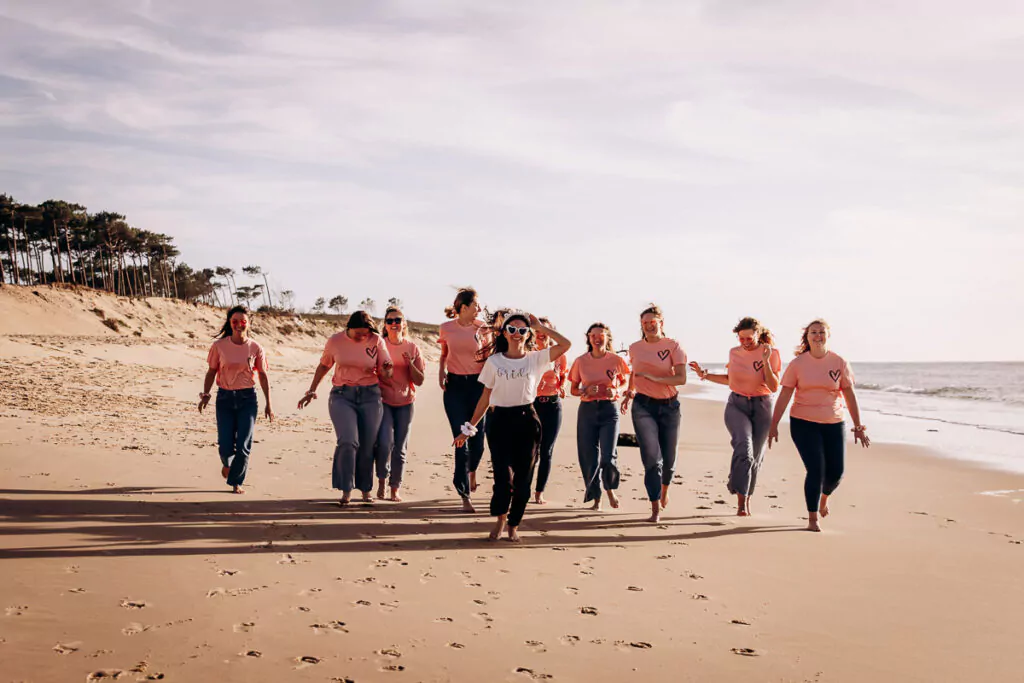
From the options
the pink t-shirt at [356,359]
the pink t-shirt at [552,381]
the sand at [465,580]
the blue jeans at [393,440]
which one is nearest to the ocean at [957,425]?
the sand at [465,580]

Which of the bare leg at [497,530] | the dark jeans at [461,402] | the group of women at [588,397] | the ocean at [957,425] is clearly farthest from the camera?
the ocean at [957,425]

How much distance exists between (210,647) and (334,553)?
1840 mm

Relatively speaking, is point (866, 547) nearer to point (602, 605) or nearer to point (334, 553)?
point (602, 605)

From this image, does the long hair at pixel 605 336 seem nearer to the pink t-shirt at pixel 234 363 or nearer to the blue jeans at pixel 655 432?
the blue jeans at pixel 655 432

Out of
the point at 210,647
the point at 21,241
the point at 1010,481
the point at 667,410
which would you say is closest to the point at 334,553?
the point at 210,647

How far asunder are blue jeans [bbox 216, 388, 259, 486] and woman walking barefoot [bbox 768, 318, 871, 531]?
5291mm

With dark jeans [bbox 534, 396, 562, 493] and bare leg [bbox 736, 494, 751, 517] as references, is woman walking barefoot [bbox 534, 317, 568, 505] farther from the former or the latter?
bare leg [bbox 736, 494, 751, 517]

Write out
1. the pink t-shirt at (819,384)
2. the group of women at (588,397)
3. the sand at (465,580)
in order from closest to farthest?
the sand at (465,580), the pink t-shirt at (819,384), the group of women at (588,397)

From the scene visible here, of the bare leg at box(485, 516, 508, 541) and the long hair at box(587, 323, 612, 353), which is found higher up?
the long hair at box(587, 323, 612, 353)

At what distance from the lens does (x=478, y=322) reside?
777 cm

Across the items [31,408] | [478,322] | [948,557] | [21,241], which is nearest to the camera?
[948,557]

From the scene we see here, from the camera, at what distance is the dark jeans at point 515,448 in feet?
19.7

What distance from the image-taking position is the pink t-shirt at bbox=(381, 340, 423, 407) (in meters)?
7.49

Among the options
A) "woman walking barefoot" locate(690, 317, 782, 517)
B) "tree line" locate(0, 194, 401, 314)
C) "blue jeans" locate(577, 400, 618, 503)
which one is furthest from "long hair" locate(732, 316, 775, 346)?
"tree line" locate(0, 194, 401, 314)
